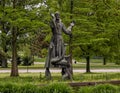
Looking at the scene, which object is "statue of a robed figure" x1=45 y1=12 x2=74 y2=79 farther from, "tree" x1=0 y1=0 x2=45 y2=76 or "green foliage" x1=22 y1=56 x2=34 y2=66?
"green foliage" x1=22 y1=56 x2=34 y2=66

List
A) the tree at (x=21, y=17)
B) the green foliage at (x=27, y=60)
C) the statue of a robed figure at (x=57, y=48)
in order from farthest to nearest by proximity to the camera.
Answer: the green foliage at (x=27, y=60) < the tree at (x=21, y=17) < the statue of a robed figure at (x=57, y=48)

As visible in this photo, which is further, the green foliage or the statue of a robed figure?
the green foliage

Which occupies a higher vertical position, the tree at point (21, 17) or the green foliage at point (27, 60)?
the tree at point (21, 17)

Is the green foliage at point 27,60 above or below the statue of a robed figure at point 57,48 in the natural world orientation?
below

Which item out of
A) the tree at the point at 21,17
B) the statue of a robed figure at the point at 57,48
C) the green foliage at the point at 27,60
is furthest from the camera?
the green foliage at the point at 27,60

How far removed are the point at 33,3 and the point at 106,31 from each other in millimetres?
5195

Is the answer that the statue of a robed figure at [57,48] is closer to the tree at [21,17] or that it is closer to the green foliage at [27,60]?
the tree at [21,17]

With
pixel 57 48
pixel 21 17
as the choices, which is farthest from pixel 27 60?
pixel 57 48

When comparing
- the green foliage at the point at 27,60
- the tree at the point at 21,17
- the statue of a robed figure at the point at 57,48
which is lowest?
the green foliage at the point at 27,60

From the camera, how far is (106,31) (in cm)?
2198

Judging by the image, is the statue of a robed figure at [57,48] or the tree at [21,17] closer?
the statue of a robed figure at [57,48]

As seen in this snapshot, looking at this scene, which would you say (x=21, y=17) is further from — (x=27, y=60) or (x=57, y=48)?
(x=27, y=60)

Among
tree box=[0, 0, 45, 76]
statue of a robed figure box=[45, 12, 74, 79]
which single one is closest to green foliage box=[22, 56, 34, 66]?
tree box=[0, 0, 45, 76]

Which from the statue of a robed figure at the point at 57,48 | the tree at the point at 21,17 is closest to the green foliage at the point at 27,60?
the tree at the point at 21,17
